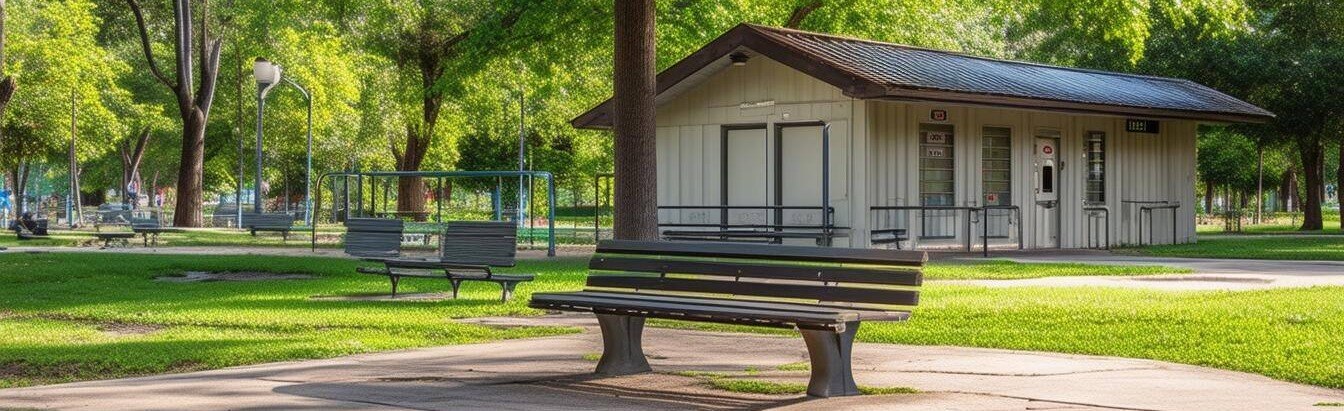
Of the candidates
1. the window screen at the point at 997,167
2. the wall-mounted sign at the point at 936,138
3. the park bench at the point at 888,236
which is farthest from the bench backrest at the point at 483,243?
the window screen at the point at 997,167

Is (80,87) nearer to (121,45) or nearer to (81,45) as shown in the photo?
(81,45)

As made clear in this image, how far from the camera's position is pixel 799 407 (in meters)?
8.52

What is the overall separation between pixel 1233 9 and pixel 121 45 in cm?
4826

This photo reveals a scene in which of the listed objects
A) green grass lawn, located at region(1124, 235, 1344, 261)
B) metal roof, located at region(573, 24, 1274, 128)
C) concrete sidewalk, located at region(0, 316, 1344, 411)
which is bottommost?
concrete sidewalk, located at region(0, 316, 1344, 411)

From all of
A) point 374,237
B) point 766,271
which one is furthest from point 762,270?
point 374,237

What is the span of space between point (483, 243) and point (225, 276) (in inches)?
258

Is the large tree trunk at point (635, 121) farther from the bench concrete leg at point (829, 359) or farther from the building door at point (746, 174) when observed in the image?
the building door at point (746, 174)

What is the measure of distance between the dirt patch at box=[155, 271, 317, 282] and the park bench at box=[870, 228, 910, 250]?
28.9 feet

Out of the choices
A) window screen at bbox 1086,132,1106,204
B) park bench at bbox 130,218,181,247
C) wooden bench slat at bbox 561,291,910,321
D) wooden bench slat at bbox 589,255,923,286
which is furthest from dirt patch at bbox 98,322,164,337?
window screen at bbox 1086,132,1106,204

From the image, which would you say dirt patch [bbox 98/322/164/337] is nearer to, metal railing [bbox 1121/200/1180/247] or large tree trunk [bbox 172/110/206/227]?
metal railing [bbox 1121/200/1180/247]

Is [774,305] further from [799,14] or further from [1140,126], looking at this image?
[799,14]

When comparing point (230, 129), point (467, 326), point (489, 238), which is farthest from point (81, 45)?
point (467, 326)

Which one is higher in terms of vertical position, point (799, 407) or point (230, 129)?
point (230, 129)

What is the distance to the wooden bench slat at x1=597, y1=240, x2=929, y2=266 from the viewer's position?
29.9 ft
